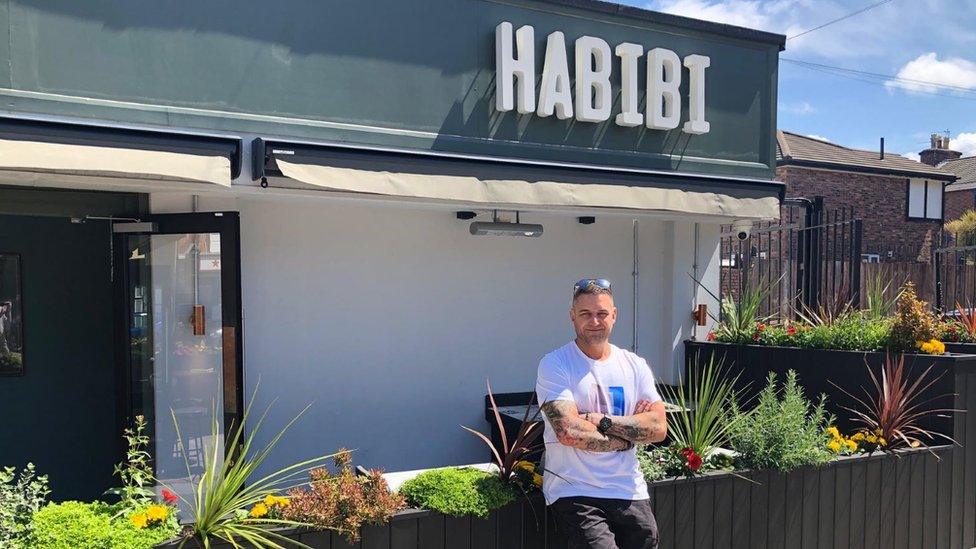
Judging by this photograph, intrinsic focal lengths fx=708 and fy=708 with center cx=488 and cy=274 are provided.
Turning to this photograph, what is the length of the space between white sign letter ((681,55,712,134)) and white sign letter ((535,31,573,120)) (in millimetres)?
1336

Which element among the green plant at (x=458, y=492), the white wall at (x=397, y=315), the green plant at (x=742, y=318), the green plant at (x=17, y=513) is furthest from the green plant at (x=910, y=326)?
the green plant at (x=17, y=513)

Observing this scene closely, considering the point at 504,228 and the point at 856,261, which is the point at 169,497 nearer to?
the point at 504,228

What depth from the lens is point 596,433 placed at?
10.4 ft

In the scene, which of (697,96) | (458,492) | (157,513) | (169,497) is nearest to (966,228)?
(697,96)

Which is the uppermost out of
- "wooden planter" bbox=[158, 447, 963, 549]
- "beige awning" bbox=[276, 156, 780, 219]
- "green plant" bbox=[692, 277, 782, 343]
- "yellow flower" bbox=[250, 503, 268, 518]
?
"beige awning" bbox=[276, 156, 780, 219]

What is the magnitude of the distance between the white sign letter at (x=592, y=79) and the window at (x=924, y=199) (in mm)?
20552

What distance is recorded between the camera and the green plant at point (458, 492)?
3.34 m

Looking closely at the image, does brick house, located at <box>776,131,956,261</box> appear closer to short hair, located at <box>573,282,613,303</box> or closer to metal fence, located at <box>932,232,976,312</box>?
metal fence, located at <box>932,232,976,312</box>

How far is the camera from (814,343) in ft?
19.7

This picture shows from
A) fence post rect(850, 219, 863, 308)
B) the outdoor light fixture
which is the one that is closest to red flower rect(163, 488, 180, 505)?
the outdoor light fixture

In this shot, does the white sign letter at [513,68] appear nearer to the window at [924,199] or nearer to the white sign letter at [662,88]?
the white sign letter at [662,88]

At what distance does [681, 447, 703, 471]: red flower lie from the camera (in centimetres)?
391

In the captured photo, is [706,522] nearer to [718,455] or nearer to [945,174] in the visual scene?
[718,455]

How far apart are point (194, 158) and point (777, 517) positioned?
13.8 feet
